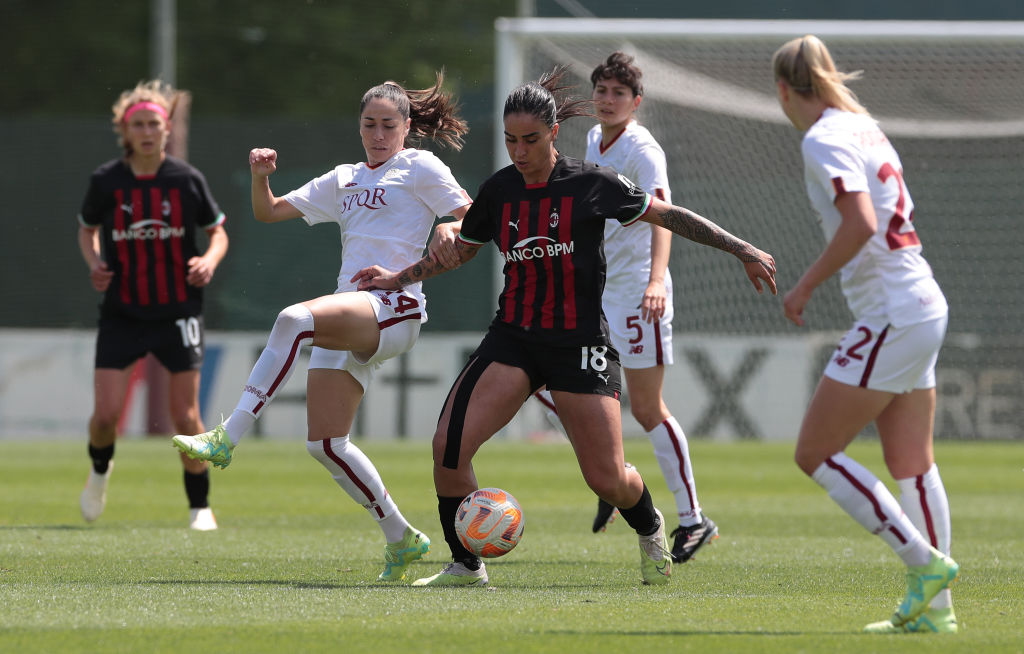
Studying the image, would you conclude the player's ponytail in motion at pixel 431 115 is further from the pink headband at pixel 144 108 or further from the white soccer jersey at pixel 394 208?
the pink headband at pixel 144 108

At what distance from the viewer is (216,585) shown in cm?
629

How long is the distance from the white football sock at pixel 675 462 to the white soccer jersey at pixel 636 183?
28.9 inches

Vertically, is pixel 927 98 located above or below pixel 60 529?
above

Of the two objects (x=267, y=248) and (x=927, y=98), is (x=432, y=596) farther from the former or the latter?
(x=267, y=248)

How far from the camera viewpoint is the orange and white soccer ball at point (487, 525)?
607cm

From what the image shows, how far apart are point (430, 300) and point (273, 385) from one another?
14135 millimetres

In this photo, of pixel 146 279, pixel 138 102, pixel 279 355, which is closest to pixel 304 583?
pixel 279 355

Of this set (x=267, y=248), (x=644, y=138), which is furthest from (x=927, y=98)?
(x=644, y=138)

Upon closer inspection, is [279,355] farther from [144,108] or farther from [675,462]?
[144,108]

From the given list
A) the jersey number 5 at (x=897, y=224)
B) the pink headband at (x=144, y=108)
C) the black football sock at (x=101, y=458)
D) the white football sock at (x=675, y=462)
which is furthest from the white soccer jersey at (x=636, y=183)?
the black football sock at (x=101, y=458)

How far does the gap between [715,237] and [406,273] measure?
1384 mm

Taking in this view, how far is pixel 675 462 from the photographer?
7.69m

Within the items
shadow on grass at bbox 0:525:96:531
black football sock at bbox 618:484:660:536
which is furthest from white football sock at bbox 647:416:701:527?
shadow on grass at bbox 0:525:96:531

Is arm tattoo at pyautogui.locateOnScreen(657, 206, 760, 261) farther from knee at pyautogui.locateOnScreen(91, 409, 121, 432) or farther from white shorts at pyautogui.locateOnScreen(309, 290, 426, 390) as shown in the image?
knee at pyautogui.locateOnScreen(91, 409, 121, 432)
